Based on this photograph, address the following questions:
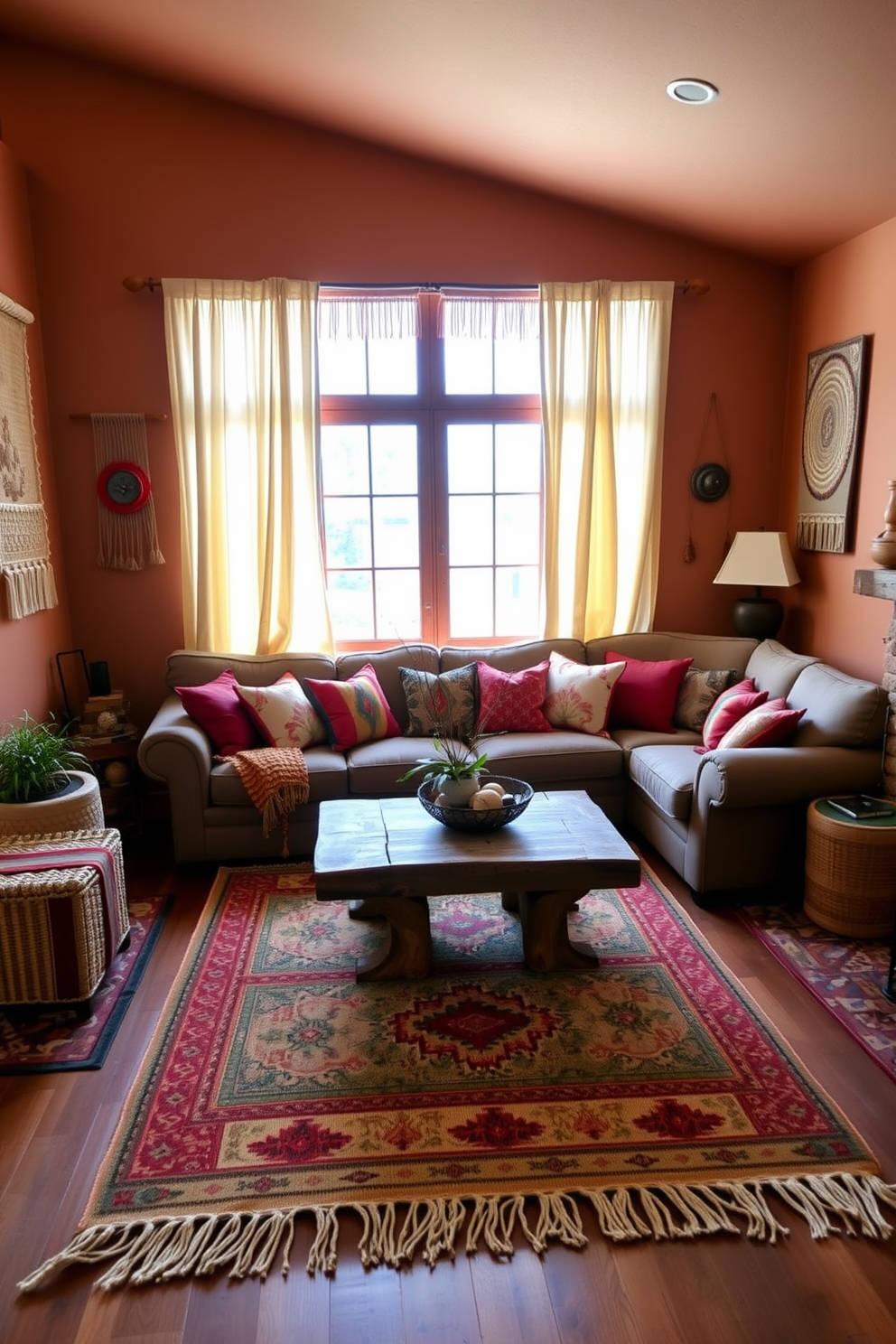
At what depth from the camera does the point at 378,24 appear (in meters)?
3.08

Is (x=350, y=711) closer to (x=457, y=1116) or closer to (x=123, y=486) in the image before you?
(x=123, y=486)

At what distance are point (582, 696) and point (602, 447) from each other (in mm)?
1339

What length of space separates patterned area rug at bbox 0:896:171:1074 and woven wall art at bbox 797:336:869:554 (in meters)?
3.55

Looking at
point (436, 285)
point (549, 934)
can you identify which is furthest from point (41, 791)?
point (436, 285)

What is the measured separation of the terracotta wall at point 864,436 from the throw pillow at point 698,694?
21.4 inches

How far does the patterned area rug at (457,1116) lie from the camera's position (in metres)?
1.92

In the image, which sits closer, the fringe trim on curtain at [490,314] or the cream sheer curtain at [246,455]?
the cream sheer curtain at [246,455]

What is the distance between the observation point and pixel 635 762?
386 centimetres

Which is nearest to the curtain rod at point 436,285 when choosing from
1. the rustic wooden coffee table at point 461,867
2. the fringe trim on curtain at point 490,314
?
the fringe trim on curtain at point 490,314

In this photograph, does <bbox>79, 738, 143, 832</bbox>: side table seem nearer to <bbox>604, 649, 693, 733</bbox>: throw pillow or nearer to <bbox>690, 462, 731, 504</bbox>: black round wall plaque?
<bbox>604, 649, 693, 733</bbox>: throw pillow

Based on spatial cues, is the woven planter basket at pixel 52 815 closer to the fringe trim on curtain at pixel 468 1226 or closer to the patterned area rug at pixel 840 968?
the fringe trim on curtain at pixel 468 1226

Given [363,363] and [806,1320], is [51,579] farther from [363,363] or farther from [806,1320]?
[806,1320]

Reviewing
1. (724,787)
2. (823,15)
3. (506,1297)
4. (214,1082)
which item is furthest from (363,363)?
(506,1297)

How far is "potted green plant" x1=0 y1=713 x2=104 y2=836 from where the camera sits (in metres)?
3.03
